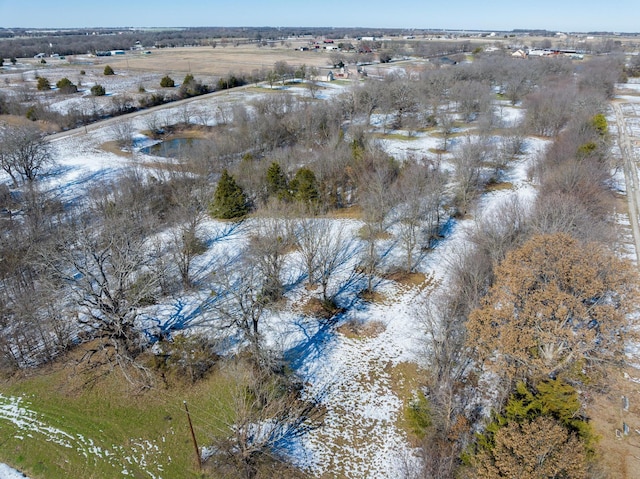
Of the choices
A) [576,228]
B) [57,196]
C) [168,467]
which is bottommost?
[168,467]

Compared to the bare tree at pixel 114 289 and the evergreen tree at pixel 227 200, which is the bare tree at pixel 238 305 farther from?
the evergreen tree at pixel 227 200

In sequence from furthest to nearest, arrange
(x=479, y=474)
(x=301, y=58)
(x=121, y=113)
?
1. (x=301, y=58)
2. (x=121, y=113)
3. (x=479, y=474)

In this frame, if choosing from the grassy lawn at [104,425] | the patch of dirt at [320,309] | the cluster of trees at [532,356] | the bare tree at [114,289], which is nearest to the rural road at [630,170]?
the cluster of trees at [532,356]

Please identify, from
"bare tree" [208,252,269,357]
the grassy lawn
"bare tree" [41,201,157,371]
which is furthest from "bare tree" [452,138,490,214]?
"bare tree" [41,201,157,371]

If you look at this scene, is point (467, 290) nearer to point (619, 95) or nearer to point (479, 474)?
point (479, 474)

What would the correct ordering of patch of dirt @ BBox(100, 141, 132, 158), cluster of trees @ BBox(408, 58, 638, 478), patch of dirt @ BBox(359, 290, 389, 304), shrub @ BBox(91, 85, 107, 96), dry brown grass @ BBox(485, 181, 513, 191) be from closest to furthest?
cluster of trees @ BBox(408, 58, 638, 478), patch of dirt @ BBox(359, 290, 389, 304), dry brown grass @ BBox(485, 181, 513, 191), patch of dirt @ BBox(100, 141, 132, 158), shrub @ BBox(91, 85, 107, 96)

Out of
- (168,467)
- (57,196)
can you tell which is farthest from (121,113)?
(168,467)

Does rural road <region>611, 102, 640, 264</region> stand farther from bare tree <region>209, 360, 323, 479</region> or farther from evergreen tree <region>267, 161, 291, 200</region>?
evergreen tree <region>267, 161, 291, 200</region>
